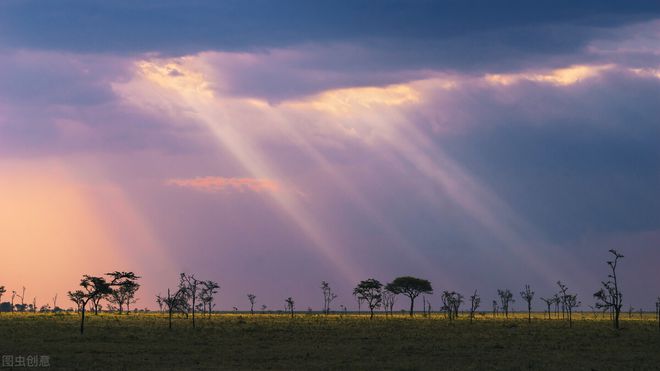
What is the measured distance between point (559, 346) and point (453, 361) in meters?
17.0

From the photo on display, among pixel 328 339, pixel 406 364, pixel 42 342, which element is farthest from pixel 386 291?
pixel 406 364

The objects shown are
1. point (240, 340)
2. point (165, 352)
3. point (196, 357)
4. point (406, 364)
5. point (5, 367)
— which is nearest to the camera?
point (5, 367)

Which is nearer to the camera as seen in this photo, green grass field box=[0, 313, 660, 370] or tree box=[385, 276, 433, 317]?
green grass field box=[0, 313, 660, 370]

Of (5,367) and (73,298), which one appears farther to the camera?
(73,298)

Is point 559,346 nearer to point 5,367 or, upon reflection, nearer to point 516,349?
point 516,349

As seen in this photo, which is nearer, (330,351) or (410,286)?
(330,351)

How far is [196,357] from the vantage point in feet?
156

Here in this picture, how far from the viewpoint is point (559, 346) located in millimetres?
57375

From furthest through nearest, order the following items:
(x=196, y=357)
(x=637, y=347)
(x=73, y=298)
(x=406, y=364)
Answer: (x=73, y=298) < (x=637, y=347) < (x=196, y=357) < (x=406, y=364)

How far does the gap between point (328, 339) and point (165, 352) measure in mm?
18203

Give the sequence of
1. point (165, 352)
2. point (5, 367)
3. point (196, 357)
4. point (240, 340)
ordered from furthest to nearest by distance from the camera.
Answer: point (240, 340) < point (165, 352) < point (196, 357) < point (5, 367)

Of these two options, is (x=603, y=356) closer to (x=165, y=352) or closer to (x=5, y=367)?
(x=165, y=352)

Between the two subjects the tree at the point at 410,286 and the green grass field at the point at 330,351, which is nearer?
the green grass field at the point at 330,351

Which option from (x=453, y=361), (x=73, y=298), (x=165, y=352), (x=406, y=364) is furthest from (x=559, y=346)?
(x=73, y=298)
